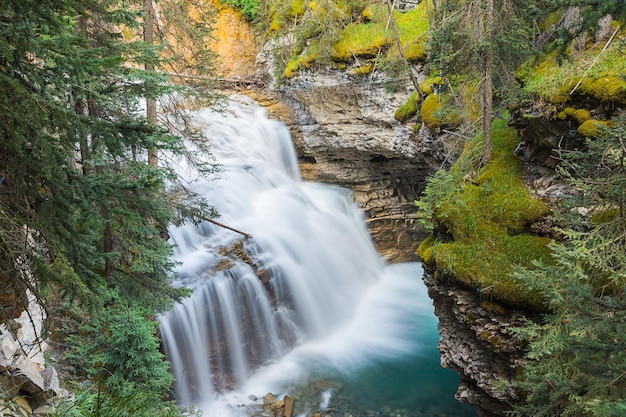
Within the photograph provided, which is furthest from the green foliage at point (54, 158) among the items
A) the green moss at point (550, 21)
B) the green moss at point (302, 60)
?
the green moss at point (302, 60)

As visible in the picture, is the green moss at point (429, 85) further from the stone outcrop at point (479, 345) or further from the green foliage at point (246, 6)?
the green foliage at point (246, 6)

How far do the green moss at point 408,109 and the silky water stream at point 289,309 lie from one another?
14.5 feet

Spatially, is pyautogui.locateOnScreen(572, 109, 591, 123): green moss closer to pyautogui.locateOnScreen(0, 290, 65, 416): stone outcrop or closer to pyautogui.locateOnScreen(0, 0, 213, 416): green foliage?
pyautogui.locateOnScreen(0, 0, 213, 416): green foliage

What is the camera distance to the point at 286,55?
15.6 meters

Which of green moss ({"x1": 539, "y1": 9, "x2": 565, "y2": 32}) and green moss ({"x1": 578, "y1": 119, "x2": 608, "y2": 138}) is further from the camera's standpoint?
green moss ({"x1": 539, "y1": 9, "x2": 565, "y2": 32})

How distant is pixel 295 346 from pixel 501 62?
8.10m

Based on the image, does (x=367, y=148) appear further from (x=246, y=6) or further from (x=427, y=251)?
(x=246, y=6)

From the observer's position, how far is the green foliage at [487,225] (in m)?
5.91

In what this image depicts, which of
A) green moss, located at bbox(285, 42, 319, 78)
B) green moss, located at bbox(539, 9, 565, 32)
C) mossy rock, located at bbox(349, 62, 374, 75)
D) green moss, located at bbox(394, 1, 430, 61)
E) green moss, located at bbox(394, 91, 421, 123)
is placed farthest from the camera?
green moss, located at bbox(285, 42, 319, 78)

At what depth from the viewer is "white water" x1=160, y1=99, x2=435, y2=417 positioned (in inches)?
359

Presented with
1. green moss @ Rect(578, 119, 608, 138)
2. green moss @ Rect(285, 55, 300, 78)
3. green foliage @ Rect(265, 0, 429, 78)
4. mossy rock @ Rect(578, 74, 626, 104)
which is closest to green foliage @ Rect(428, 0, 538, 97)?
mossy rock @ Rect(578, 74, 626, 104)

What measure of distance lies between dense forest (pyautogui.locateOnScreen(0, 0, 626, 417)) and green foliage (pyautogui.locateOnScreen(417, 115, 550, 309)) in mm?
23

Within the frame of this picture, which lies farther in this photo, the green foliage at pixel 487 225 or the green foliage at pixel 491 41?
the green foliage at pixel 491 41

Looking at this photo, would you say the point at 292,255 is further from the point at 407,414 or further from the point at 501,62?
the point at 501,62
